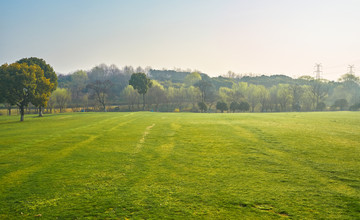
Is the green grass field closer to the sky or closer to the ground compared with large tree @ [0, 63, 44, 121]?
closer to the ground

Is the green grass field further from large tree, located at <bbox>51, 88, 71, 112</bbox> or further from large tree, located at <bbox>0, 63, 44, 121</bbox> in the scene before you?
large tree, located at <bbox>51, 88, 71, 112</bbox>

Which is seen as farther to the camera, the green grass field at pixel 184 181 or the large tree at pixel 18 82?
the large tree at pixel 18 82

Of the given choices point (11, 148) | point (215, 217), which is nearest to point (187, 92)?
point (11, 148)

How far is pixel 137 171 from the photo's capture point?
9.95 meters

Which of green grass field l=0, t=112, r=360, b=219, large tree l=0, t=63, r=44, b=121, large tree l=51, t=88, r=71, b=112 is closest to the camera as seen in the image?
green grass field l=0, t=112, r=360, b=219

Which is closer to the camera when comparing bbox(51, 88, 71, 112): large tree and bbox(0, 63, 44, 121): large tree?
bbox(0, 63, 44, 121): large tree

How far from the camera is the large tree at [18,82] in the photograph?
35781 mm

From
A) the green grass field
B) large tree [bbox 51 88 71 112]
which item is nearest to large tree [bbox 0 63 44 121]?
the green grass field

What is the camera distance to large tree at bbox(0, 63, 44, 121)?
35781mm

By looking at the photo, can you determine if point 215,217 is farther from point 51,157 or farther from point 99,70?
point 99,70

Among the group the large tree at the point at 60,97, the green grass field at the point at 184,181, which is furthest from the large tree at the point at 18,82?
the large tree at the point at 60,97

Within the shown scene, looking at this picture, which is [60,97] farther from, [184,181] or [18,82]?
[184,181]

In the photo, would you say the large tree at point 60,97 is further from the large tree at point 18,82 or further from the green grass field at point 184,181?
the green grass field at point 184,181

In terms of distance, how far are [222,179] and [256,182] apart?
126 cm
